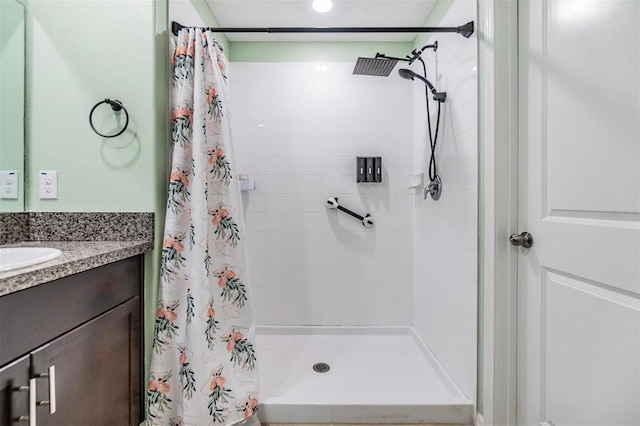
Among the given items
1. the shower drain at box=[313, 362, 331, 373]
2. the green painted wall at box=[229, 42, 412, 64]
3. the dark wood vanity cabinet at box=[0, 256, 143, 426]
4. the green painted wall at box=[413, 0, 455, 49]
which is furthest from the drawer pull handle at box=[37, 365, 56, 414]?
the green painted wall at box=[413, 0, 455, 49]

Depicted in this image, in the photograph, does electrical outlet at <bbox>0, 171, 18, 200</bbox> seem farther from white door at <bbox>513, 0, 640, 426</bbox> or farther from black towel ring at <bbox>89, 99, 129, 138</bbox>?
white door at <bbox>513, 0, 640, 426</bbox>

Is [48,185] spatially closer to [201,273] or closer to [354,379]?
[201,273]

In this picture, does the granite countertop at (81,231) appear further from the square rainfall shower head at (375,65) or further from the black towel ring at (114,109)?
the square rainfall shower head at (375,65)

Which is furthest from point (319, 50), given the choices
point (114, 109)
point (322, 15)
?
point (114, 109)

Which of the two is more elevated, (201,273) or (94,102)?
(94,102)

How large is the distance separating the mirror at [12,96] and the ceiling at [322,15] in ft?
3.47

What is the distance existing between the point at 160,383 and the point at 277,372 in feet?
2.34

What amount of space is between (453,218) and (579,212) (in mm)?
667

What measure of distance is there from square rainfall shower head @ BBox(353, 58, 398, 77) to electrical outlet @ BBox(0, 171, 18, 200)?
68.7 inches

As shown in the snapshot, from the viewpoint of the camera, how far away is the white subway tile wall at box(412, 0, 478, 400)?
142cm

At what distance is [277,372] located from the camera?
5.79ft

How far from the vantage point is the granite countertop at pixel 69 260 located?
697 millimetres

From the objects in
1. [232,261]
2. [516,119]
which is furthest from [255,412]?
[516,119]

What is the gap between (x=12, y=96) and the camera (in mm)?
1186
